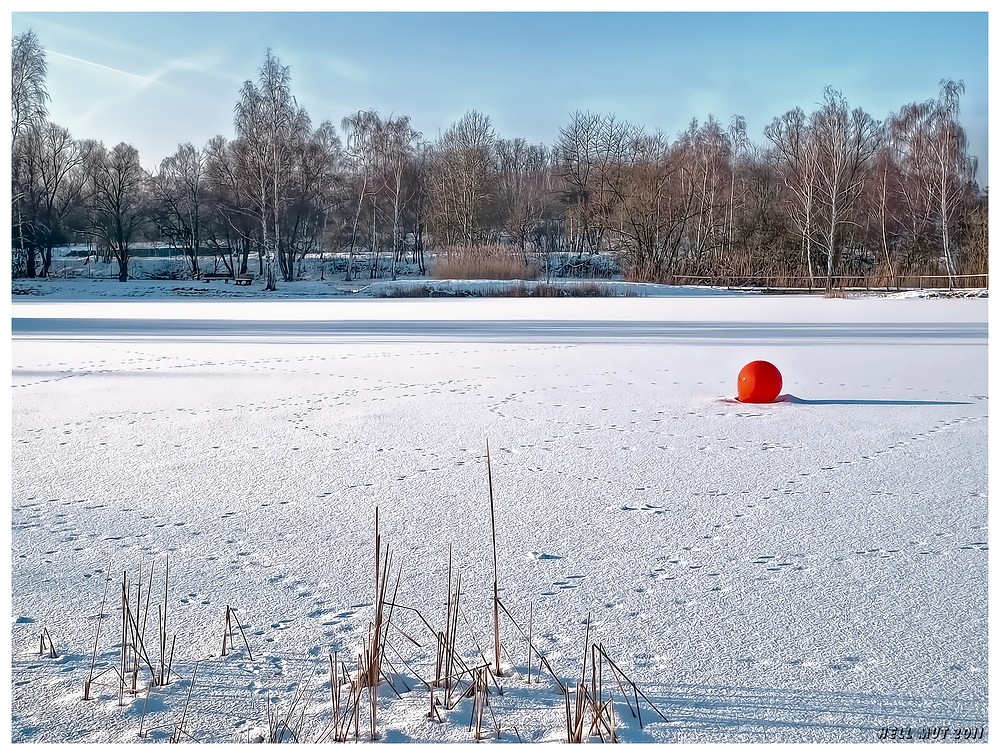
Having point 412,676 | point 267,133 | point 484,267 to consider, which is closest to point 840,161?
point 484,267

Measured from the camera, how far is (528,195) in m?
41.8

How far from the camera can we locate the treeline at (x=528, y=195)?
29.1m

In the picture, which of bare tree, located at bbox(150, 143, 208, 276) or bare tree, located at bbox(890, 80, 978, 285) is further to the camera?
bare tree, located at bbox(150, 143, 208, 276)

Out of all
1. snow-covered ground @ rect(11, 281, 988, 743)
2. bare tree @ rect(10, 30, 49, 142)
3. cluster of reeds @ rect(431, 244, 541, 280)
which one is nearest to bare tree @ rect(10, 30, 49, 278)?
bare tree @ rect(10, 30, 49, 142)

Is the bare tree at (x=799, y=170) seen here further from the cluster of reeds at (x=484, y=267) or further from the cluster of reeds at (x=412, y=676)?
the cluster of reeds at (x=412, y=676)

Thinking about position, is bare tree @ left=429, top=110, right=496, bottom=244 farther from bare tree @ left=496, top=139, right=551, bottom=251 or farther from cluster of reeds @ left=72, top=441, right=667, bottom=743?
cluster of reeds @ left=72, top=441, right=667, bottom=743

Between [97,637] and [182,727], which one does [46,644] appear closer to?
[97,637]

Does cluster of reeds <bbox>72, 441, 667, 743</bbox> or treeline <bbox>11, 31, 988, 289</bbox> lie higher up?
treeline <bbox>11, 31, 988, 289</bbox>

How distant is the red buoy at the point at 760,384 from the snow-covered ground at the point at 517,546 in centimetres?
17

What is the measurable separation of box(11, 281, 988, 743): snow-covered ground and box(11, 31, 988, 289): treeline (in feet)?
74.1

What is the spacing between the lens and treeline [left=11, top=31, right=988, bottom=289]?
95.5 feet

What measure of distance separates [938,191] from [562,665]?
3163 cm

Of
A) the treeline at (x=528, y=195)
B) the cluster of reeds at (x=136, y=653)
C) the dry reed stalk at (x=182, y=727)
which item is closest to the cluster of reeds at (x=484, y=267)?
the treeline at (x=528, y=195)
